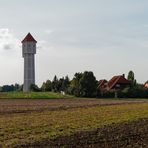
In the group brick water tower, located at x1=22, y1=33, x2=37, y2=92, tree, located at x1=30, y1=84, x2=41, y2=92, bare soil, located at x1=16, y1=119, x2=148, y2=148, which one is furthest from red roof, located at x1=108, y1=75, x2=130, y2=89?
bare soil, located at x1=16, y1=119, x2=148, y2=148

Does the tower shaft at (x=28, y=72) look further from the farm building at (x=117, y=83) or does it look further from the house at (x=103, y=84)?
the farm building at (x=117, y=83)

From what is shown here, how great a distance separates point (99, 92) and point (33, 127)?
254ft

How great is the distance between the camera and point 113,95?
102125mm

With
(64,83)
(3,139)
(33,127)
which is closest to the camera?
(3,139)

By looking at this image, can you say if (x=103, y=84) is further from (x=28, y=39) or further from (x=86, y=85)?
(x=86, y=85)

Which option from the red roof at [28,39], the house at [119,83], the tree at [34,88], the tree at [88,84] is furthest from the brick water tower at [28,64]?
the tree at [88,84]

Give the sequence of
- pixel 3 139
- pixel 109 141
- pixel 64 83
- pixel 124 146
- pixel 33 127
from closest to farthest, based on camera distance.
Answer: pixel 124 146, pixel 109 141, pixel 3 139, pixel 33 127, pixel 64 83

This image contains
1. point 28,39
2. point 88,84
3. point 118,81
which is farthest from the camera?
point 28,39

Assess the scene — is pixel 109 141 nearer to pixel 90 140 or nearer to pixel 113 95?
pixel 90 140

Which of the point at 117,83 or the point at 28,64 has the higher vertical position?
the point at 28,64

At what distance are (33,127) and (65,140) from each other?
5.99 m

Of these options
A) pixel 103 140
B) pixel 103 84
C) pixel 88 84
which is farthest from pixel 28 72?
pixel 103 140

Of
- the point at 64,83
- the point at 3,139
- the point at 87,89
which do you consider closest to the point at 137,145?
the point at 3,139

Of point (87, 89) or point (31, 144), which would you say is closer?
point (31, 144)
